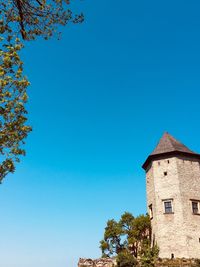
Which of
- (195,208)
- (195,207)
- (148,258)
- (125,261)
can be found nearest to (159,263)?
(148,258)

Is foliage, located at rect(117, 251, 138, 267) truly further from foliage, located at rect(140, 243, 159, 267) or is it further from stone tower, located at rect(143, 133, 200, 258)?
stone tower, located at rect(143, 133, 200, 258)

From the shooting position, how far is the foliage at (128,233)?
120ft

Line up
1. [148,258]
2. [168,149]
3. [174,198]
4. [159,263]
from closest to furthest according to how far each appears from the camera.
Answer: [148,258] → [159,263] → [174,198] → [168,149]

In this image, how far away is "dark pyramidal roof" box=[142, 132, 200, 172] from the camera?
37.5 metres

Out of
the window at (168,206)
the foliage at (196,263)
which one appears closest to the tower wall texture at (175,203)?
the window at (168,206)

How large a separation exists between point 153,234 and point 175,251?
3611mm

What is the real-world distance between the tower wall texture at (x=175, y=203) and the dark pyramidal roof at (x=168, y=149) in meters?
0.64

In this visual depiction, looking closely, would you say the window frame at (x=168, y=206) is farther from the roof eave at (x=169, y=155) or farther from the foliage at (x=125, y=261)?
the foliage at (x=125, y=261)

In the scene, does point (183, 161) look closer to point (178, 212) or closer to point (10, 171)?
point (178, 212)

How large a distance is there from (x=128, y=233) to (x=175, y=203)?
694 centimetres

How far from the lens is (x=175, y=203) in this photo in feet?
115

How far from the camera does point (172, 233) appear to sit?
111 feet

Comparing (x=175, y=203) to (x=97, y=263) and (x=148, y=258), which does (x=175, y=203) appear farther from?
(x=97, y=263)

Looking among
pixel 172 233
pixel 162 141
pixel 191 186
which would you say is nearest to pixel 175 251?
pixel 172 233
